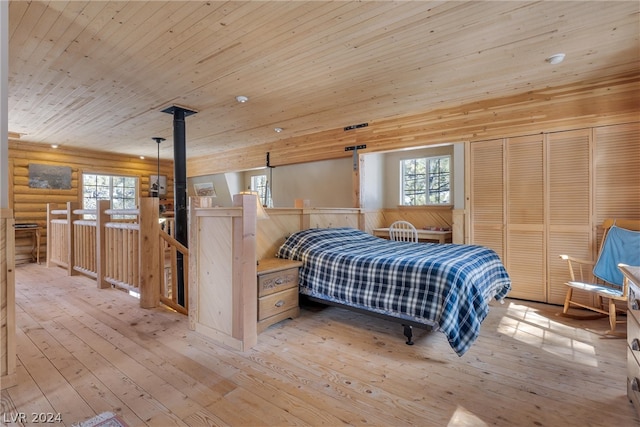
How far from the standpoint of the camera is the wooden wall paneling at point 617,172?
10.5 feet

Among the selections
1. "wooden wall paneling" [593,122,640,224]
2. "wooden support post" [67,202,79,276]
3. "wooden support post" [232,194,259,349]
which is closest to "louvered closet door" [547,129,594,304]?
"wooden wall paneling" [593,122,640,224]

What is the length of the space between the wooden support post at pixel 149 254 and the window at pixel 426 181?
4280mm

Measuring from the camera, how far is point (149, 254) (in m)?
3.21

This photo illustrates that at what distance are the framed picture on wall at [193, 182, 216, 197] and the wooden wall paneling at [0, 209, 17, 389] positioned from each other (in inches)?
273

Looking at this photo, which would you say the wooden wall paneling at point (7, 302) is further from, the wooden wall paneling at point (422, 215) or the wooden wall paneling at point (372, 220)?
the wooden wall paneling at point (422, 215)

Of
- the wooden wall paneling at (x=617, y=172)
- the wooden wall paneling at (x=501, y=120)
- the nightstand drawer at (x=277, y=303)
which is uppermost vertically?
the wooden wall paneling at (x=501, y=120)

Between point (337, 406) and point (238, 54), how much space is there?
2.83 meters

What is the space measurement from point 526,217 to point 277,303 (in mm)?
3219

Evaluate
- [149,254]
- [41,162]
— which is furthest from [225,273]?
[41,162]

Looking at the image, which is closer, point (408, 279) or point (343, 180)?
point (408, 279)

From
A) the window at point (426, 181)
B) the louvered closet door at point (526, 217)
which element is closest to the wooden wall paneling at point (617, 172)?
the louvered closet door at point (526, 217)

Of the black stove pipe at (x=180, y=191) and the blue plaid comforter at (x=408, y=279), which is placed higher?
the black stove pipe at (x=180, y=191)

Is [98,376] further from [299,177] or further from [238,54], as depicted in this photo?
[299,177]

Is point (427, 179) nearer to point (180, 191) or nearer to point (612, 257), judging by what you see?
point (612, 257)
